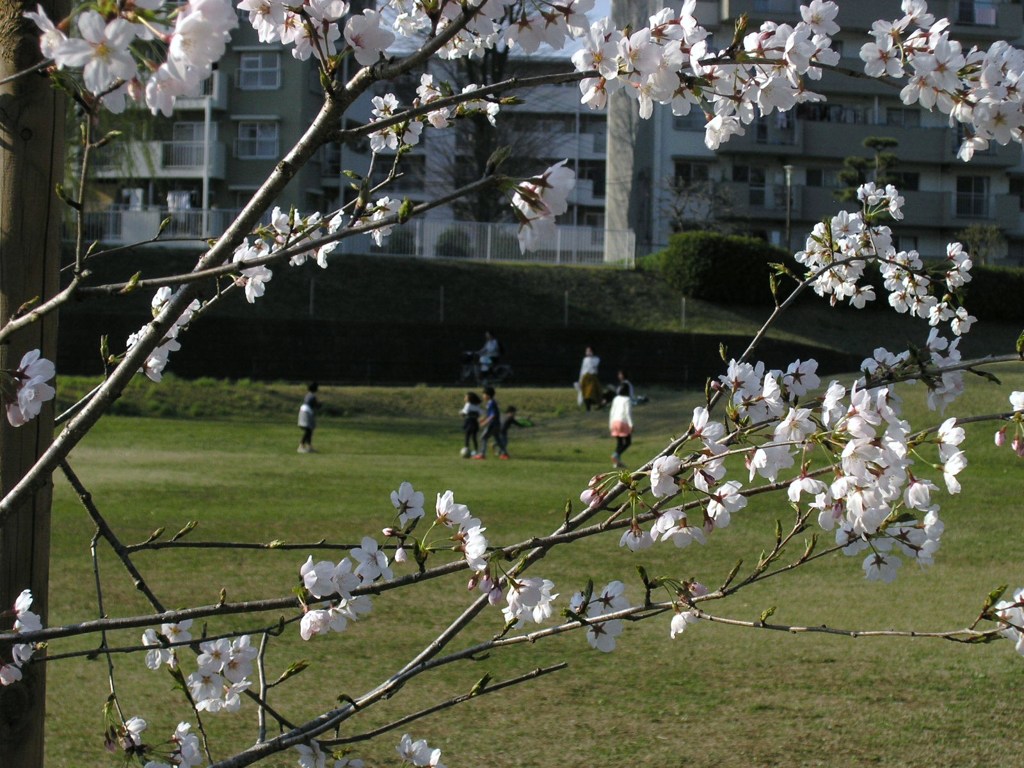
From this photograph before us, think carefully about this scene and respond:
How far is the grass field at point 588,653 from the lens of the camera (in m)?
4.78

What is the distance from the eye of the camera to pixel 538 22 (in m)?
1.61

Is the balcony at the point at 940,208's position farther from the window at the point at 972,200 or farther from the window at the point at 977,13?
the window at the point at 977,13

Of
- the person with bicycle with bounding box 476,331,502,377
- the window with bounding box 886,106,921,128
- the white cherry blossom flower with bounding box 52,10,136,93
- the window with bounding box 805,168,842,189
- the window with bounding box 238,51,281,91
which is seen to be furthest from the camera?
the window with bounding box 805,168,842,189

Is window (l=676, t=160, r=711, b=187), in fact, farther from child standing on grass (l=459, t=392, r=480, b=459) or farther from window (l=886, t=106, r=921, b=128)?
child standing on grass (l=459, t=392, r=480, b=459)

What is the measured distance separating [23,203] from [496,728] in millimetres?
3545

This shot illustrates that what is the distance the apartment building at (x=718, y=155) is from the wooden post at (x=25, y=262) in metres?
33.4

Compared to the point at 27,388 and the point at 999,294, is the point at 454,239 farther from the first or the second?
the point at 27,388

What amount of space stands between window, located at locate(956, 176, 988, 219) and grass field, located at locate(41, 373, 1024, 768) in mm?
27381

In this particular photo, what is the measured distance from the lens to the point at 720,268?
3088 cm

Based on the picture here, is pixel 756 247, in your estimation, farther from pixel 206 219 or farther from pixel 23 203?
pixel 23 203

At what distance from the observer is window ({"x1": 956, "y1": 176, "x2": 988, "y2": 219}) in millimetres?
38719

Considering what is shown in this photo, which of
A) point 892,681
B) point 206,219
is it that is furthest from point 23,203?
point 206,219

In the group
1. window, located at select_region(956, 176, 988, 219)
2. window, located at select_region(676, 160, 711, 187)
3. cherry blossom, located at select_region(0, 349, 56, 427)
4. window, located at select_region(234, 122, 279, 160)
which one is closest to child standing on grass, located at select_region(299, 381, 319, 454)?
cherry blossom, located at select_region(0, 349, 56, 427)

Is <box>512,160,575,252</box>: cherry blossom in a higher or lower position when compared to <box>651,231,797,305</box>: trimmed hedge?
lower
